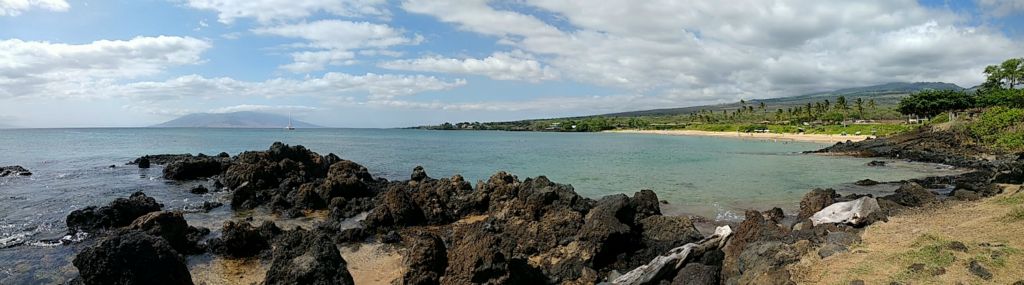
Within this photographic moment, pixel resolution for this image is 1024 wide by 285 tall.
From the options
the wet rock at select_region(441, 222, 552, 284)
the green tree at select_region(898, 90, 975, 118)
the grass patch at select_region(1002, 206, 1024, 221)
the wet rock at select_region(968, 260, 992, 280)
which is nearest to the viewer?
the wet rock at select_region(968, 260, 992, 280)

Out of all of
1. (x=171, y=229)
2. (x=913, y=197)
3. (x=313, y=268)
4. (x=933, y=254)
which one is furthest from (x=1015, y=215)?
(x=171, y=229)

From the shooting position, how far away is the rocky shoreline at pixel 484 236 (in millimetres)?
10531

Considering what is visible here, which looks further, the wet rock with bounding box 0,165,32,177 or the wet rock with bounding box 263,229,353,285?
the wet rock with bounding box 0,165,32,177

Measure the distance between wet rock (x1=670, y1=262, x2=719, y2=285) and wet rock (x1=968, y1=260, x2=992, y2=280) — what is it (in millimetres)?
4010

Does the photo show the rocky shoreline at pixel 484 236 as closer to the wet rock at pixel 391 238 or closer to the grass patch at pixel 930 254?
the wet rock at pixel 391 238

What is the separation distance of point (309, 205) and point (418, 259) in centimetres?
1403

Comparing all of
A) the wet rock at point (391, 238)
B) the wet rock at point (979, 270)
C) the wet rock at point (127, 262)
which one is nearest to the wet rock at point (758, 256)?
the wet rock at point (979, 270)

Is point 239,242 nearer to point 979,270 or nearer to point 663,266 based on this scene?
Answer: point 663,266

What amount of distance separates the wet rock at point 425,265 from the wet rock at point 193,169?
105 ft

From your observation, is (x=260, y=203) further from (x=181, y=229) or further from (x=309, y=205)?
(x=181, y=229)

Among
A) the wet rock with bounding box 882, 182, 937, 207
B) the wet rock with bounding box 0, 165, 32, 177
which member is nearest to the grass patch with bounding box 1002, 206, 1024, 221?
the wet rock with bounding box 882, 182, 937, 207

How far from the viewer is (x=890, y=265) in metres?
9.68

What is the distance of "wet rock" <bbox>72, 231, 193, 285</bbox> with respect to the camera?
10234mm

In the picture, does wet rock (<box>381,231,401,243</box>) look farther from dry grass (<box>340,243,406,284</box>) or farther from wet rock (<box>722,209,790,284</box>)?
wet rock (<box>722,209,790,284</box>)
